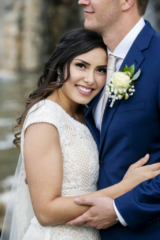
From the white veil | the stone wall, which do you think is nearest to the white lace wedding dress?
the white veil

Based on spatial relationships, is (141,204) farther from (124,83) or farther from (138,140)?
(124,83)

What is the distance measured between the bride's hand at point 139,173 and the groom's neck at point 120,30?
2.51ft

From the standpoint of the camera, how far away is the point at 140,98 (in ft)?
5.64

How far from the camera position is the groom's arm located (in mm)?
1576

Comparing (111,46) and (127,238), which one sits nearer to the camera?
(127,238)

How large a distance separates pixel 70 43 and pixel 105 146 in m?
0.75

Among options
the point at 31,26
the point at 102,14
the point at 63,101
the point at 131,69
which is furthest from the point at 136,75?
the point at 31,26

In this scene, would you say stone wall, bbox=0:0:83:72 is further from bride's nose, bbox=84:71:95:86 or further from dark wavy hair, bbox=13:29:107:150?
bride's nose, bbox=84:71:95:86

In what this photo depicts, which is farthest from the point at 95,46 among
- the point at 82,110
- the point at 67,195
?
the point at 67,195

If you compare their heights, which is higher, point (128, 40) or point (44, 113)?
point (128, 40)

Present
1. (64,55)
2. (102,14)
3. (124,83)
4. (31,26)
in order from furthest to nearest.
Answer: (31,26)
(64,55)
(102,14)
(124,83)

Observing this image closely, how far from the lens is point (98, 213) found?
1.67 meters

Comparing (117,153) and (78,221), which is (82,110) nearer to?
(117,153)

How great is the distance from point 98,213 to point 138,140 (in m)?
0.46
